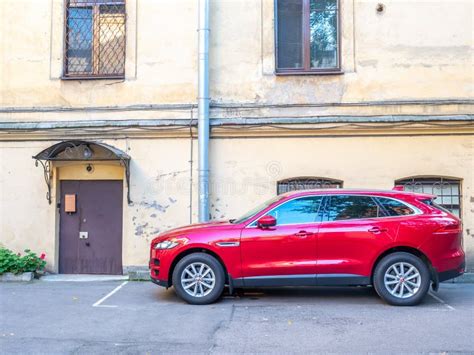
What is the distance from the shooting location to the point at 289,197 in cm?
739

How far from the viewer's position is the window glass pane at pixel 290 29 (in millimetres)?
10242

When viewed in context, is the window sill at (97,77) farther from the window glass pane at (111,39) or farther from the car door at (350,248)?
the car door at (350,248)

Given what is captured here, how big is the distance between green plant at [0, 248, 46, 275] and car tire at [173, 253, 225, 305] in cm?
397

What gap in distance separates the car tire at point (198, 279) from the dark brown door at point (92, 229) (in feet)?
10.9

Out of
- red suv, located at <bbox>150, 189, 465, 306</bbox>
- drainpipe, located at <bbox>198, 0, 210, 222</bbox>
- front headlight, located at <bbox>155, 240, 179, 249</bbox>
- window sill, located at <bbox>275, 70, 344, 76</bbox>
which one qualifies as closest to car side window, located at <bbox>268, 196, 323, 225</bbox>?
red suv, located at <bbox>150, 189, 465, 306</bbox>

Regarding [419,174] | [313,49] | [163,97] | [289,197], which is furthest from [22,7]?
[419,174]

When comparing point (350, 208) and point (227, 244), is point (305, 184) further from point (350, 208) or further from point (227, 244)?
point (227, 244)

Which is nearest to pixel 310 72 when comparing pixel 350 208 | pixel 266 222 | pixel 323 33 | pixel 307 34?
pixel 307 34

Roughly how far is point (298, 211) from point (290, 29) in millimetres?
4860

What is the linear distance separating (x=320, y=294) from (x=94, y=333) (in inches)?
151

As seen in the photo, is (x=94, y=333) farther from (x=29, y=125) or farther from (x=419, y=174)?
(x=419, y=174)

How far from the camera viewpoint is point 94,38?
1051 cm

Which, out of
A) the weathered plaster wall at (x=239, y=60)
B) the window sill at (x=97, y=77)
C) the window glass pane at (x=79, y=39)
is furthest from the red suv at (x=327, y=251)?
the window glass pane at (x=79, y=39)

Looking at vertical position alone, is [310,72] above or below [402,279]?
above
